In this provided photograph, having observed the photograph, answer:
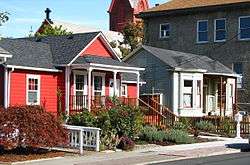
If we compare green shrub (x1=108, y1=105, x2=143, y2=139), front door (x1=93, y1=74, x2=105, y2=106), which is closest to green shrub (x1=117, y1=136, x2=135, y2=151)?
green shrub (x1=108, y1=105, x2=143, y2=139)

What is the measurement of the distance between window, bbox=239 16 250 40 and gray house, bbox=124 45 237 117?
4233mm

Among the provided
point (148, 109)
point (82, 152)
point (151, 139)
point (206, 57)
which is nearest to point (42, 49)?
point (148, 109)

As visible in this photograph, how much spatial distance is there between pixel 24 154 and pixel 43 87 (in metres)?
10.1

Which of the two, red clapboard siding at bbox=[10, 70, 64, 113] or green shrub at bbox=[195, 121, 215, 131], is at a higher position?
red clapboard siding at bbox=[10, 70, 64, 113]

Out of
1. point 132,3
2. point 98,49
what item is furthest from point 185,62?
point 132,3

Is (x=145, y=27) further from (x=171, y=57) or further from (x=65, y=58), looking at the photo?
(x=65, y=58)

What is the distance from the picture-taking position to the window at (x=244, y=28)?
143ft

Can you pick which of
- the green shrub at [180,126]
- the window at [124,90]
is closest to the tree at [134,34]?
the window at [124,90]

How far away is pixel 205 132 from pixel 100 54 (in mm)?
7554

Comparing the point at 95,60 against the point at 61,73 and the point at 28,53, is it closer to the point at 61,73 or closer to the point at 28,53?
the point at 61,73

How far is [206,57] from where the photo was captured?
43.6 metres

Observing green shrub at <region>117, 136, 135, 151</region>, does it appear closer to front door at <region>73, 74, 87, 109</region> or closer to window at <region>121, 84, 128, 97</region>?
front door at <region>73, 74, 87, 109</region>

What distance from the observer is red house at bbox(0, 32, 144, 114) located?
27719mm

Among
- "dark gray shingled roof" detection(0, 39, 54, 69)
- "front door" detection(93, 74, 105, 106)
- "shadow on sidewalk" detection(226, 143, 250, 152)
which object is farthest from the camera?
"front door" detection(93, 74, 105, 106)
